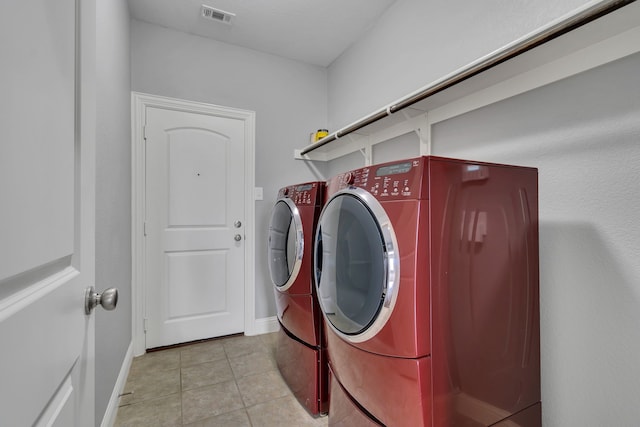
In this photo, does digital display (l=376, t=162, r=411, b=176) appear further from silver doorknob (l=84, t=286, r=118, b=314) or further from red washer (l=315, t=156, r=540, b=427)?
silver doorknob (l=84, t=286, r=118, b=314)

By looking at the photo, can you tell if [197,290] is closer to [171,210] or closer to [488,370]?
[171,210]

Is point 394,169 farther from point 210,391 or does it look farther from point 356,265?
point 210,391

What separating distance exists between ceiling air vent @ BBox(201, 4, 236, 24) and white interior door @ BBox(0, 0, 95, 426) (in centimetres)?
185

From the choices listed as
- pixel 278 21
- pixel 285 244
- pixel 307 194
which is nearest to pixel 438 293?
pixel 307 194

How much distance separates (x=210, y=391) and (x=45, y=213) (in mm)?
1799

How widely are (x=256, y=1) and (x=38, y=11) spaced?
2.07 meters

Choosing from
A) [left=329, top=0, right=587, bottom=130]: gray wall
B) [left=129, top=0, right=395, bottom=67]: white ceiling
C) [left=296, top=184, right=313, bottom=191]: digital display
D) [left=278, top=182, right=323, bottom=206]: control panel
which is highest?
[left=129, top=0, right=395, bottom=67]: white ceiling

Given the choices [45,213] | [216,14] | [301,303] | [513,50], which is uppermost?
[216,14]

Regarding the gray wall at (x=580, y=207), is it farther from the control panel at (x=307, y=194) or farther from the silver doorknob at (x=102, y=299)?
the silver doorknob at (x=102, y=299)

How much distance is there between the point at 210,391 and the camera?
1.83 meters

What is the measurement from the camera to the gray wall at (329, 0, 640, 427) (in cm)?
104

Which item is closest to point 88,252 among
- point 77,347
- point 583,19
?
point 77,347

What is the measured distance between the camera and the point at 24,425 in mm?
381

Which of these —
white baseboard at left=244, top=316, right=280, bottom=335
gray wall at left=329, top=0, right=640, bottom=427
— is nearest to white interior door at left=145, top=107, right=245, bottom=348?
white baseboard at left=244, top=316, right=280, bottom=335
